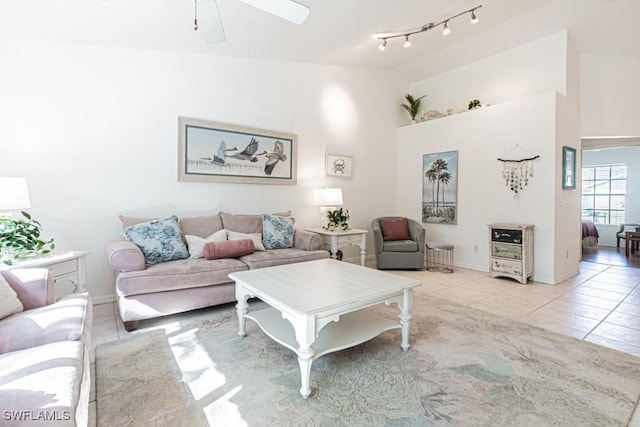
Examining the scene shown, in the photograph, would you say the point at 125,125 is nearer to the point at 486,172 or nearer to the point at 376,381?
the point at 376,381

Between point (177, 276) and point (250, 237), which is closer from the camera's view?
point (177, 276)

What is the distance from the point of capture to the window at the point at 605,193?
7496mm

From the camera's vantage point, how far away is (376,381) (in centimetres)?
186

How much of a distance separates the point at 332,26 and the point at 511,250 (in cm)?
358

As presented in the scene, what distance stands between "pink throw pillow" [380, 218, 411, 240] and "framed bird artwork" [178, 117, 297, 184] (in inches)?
64.2

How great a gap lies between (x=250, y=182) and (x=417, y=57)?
3282 millimetres

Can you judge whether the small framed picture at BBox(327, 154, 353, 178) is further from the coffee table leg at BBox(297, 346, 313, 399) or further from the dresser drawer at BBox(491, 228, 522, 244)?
the coffee table leg at BBox(297, 346, 313, 399)

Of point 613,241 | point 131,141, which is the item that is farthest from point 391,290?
point 613,241

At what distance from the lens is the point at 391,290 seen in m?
2.13

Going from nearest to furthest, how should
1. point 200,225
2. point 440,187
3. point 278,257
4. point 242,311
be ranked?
point 242,311, point 278,257, point 200,225, point 440,187

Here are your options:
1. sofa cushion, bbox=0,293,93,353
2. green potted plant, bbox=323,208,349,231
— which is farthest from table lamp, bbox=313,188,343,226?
sofa cushion, bbox=0,293,93,353

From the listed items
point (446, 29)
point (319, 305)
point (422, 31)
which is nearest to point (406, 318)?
point (319, 305)

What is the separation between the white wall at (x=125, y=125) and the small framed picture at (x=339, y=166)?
0.20 metres

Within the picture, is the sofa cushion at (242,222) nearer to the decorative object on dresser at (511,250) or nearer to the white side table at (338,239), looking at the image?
the white side table at (338,239)
